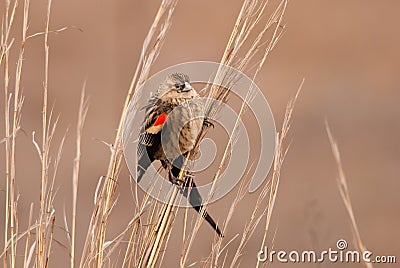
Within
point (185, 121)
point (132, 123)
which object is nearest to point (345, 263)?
point (185, 121)

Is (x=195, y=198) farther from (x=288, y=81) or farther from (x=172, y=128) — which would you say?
(x=288, y=81)

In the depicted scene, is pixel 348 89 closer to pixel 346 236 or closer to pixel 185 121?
pixel 346 236

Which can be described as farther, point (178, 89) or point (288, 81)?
point (288, 81)

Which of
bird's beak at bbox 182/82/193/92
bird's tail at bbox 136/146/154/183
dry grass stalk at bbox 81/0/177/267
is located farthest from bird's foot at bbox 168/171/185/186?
bird's beak at bbox 182/82/193/92

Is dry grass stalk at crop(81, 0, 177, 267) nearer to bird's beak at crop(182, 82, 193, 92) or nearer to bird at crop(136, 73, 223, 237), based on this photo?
bird at crop(136, 73, 223, 237)

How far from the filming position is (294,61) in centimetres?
755

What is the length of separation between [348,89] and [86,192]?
252 centimetres

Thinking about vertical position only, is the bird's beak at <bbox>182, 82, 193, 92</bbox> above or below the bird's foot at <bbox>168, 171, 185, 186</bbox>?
above

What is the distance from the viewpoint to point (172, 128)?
89.4 inches

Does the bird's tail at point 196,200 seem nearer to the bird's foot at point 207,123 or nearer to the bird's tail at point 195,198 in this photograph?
the bird's tail at point 195,198

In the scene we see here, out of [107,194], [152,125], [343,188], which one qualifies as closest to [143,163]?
[152,125]

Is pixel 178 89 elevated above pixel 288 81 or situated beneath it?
elevated above

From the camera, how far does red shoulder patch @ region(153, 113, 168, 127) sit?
224 centimetres

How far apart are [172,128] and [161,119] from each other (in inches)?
1.5
